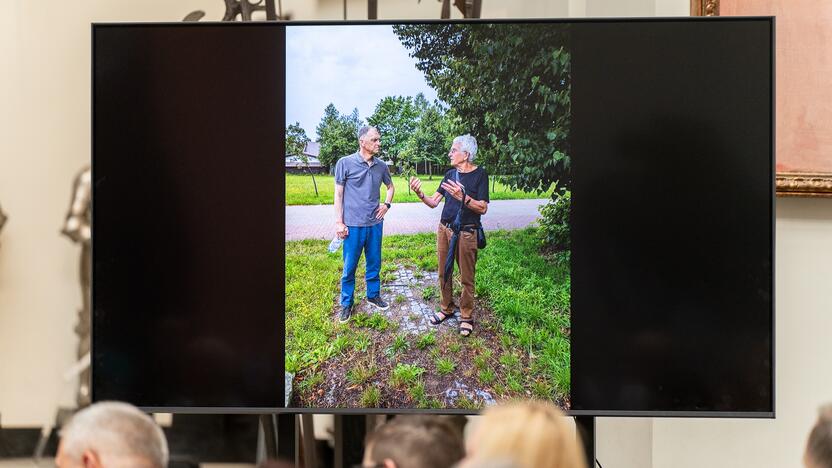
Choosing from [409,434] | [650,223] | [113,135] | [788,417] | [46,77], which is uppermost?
[46,77]

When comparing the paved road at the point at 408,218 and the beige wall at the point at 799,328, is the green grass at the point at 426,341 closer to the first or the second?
the paved road at the point at 408,218

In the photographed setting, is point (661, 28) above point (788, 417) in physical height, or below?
above

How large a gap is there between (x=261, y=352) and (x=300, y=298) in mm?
239

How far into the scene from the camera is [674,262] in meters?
2.76

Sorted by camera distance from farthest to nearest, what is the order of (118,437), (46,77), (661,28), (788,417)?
(46,77)
(788,417)
(661,28)
(118,437)

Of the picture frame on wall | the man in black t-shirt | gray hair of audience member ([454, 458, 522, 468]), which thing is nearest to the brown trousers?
the man in black t-shirt

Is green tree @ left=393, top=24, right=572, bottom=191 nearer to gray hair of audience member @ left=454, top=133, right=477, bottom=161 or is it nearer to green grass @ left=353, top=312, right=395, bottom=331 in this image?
gray hair of audience member @ left=454, top=133, right=477, bottom=161

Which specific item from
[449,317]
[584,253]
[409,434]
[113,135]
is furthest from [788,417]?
[113,135]

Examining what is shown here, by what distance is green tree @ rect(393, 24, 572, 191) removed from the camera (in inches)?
110

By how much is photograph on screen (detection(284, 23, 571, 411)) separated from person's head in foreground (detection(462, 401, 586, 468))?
122 centimetres

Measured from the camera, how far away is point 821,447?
181 centimetres

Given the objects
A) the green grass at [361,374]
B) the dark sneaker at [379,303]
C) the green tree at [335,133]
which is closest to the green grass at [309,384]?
the green grass at [361,374]

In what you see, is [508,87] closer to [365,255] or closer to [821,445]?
[365,255]

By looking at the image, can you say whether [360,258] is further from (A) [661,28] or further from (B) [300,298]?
(A) [661,28]
